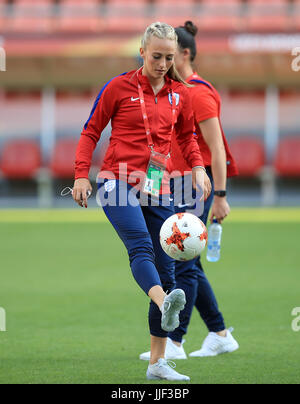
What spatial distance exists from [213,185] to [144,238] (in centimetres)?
136

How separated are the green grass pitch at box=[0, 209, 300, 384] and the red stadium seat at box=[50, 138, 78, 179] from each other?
7739 mm

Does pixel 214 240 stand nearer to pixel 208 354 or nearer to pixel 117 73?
pixel 208 354

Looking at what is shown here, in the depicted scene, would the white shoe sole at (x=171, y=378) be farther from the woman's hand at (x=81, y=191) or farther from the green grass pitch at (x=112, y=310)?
the woman's hand at (x=81, y=191)

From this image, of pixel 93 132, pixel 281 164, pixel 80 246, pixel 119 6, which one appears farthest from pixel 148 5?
pixel 93 132

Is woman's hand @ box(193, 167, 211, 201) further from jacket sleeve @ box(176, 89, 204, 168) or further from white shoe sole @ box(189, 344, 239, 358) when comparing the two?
white shoe sole @ box(189, 344, 239, 358)

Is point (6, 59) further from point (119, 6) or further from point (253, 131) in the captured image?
point (253, 131)

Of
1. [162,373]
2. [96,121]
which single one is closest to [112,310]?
[162,373]

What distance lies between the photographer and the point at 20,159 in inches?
873

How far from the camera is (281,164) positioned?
20844mm

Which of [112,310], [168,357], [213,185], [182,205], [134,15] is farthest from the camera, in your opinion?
[134,15]

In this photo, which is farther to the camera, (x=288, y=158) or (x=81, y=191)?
(x=288, y=158)

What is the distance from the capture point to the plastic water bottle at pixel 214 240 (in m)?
5.74
